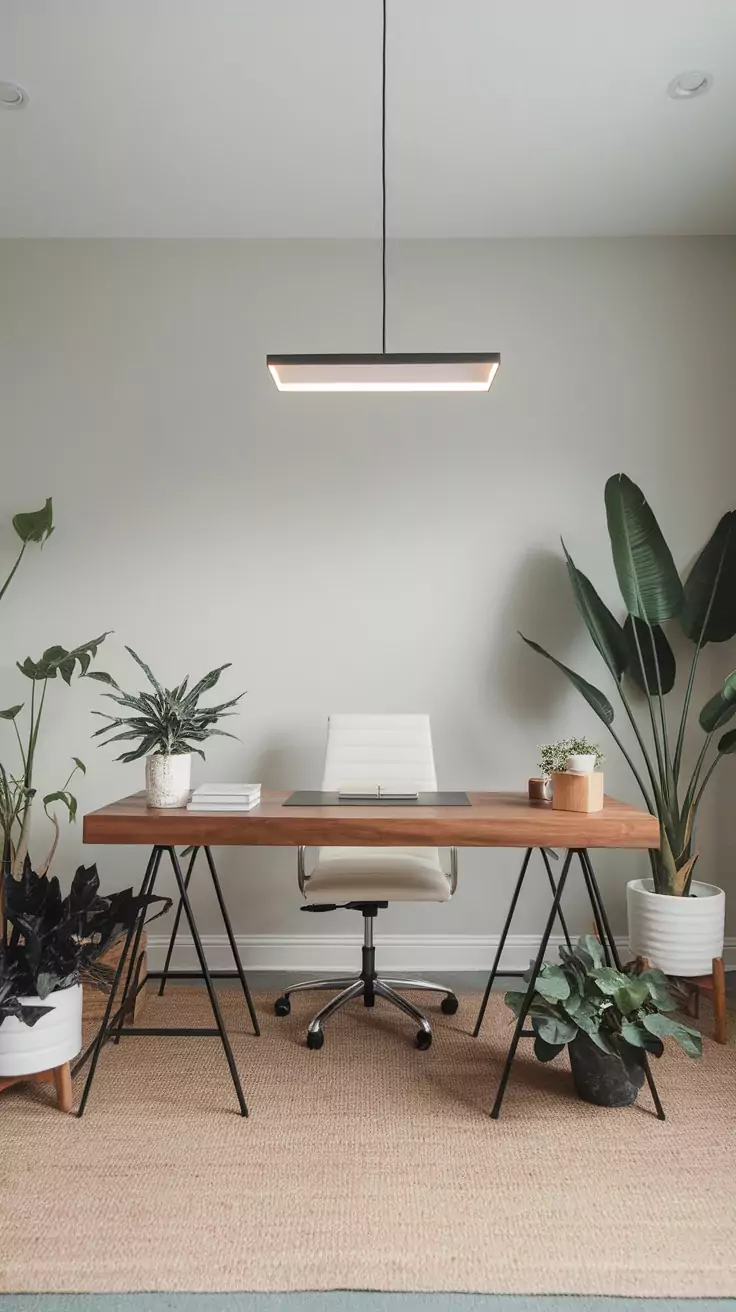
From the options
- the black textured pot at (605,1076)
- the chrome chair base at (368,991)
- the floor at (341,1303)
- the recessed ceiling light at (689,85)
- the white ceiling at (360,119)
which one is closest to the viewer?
the floor at (341,1303)

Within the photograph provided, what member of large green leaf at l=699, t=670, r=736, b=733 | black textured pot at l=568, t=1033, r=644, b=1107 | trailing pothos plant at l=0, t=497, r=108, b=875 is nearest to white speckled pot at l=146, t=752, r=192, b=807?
trailing pothos plant at l=0, t=497, r=108, b=875

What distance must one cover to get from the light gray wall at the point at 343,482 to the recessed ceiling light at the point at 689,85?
857 mm

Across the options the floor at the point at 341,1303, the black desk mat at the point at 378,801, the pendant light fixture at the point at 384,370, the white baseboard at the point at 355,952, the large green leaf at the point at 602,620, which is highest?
the pendant light fixture at the point at 384,370

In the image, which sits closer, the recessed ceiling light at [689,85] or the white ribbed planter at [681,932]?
the recessed ceiling light at [689,85]

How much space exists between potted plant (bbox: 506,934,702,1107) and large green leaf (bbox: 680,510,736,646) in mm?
1362

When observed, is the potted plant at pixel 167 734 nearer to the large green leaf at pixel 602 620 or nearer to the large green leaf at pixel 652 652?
the large green leaf at pixel 602 620

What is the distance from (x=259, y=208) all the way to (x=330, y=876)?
2.45 metres

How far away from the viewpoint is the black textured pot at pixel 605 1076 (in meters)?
2.30

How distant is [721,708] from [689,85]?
1.94 metres

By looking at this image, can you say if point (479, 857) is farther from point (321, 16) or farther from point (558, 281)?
point (321, 16)

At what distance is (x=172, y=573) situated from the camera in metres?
3.49

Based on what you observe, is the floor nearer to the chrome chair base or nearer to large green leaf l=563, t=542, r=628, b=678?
the chrome chair base

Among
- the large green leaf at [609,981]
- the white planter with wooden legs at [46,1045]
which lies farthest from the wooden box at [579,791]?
the white planter with wooden legs at [46,1045]

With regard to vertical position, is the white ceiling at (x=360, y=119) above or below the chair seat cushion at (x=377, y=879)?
above
